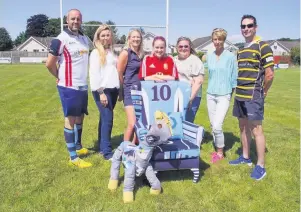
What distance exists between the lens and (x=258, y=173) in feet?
13.8

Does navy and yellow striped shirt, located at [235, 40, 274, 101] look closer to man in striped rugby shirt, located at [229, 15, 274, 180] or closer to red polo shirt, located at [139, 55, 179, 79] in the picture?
man in striped rugby shirt, located at [229, 15, 274, 180]

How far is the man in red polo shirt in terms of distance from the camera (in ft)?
13.6

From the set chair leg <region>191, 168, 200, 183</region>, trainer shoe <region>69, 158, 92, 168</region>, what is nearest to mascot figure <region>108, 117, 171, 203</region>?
chair leg <region>191, 168, 200, 183</region>

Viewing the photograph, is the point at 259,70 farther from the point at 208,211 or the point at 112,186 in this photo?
the point at 112,186

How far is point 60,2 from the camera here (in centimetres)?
1127

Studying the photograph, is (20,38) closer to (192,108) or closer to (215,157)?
(192,108)

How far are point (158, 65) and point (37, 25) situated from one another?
303 ft

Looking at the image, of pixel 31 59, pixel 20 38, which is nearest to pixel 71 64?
pixel 31 59

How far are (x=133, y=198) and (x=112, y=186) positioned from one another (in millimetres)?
334

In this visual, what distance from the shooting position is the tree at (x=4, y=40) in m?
69.5

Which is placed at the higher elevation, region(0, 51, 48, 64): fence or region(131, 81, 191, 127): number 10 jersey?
region(0, 51, 48, 64): fence

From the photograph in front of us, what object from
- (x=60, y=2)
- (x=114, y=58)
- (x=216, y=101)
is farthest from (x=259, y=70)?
(x=60, y=2)

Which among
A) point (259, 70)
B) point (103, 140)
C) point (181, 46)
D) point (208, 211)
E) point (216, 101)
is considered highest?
point (181, 46)

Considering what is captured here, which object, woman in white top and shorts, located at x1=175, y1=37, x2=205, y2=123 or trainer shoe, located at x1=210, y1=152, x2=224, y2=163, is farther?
trainer shoe, located at x1=210, y1=152, x2=224, y2=163
